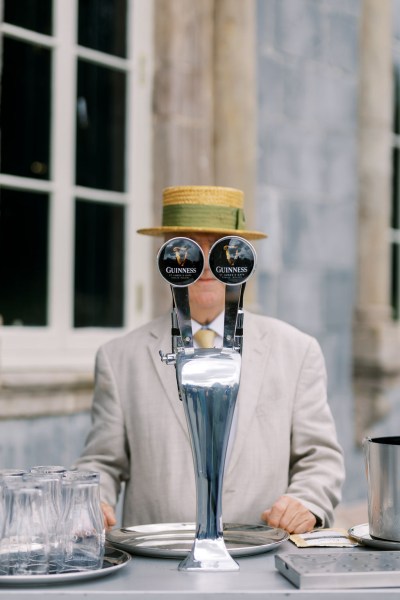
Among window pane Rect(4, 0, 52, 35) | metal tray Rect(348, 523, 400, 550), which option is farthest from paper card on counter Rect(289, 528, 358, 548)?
window pane Rect(4, 0, 52, 35)

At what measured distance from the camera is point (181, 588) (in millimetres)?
1614

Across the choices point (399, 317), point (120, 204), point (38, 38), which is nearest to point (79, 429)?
point (120, 204)

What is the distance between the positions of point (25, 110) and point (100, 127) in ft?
1.46

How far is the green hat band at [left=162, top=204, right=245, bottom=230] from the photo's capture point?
98.6 inches

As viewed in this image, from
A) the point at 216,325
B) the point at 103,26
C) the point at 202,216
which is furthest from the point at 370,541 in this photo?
the point at 103,26

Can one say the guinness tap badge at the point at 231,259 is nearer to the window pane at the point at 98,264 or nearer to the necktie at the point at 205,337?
the necktie at the point at 205,337

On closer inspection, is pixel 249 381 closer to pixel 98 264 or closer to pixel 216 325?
pixel 216 325

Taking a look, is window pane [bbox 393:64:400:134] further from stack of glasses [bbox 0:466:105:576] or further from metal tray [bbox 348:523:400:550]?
stack of glasses [bbox 0:466:105:576]

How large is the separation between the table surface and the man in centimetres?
78

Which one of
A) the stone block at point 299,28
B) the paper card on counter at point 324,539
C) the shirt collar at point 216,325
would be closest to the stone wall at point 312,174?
the stone block at point 299,28

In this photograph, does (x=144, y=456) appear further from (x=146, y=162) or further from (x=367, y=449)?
(x=146, y=162)

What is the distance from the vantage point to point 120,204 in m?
4.90

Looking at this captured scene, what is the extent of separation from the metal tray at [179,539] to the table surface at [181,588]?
0.24 ft

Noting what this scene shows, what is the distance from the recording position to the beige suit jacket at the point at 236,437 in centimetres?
256
